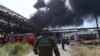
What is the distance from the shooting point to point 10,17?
2341 inches

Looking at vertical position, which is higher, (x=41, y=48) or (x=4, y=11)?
(x=4, y=11)

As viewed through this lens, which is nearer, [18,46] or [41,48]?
[41,48]

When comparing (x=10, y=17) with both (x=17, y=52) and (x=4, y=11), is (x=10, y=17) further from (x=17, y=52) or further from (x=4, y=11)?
(x=17, y=52)

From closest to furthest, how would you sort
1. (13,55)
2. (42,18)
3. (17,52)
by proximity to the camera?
(13,55) → (17,52) → (42,18)

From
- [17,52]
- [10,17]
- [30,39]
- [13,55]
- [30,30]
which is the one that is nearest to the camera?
[13,55]

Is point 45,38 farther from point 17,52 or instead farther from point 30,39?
point 30,39

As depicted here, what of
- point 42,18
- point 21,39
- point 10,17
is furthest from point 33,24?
point 21,39

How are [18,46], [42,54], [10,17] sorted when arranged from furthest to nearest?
[10,17], [18,46], [42,54]

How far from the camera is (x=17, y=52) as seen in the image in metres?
22.6

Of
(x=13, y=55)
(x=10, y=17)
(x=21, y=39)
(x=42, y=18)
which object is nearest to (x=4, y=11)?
(x=10, y=17)

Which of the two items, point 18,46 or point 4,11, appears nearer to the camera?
point 18,46

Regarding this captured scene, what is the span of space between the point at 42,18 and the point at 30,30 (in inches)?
412

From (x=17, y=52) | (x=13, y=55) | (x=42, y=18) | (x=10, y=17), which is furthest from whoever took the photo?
(x=42, y=18)

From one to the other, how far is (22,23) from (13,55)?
52.7m
